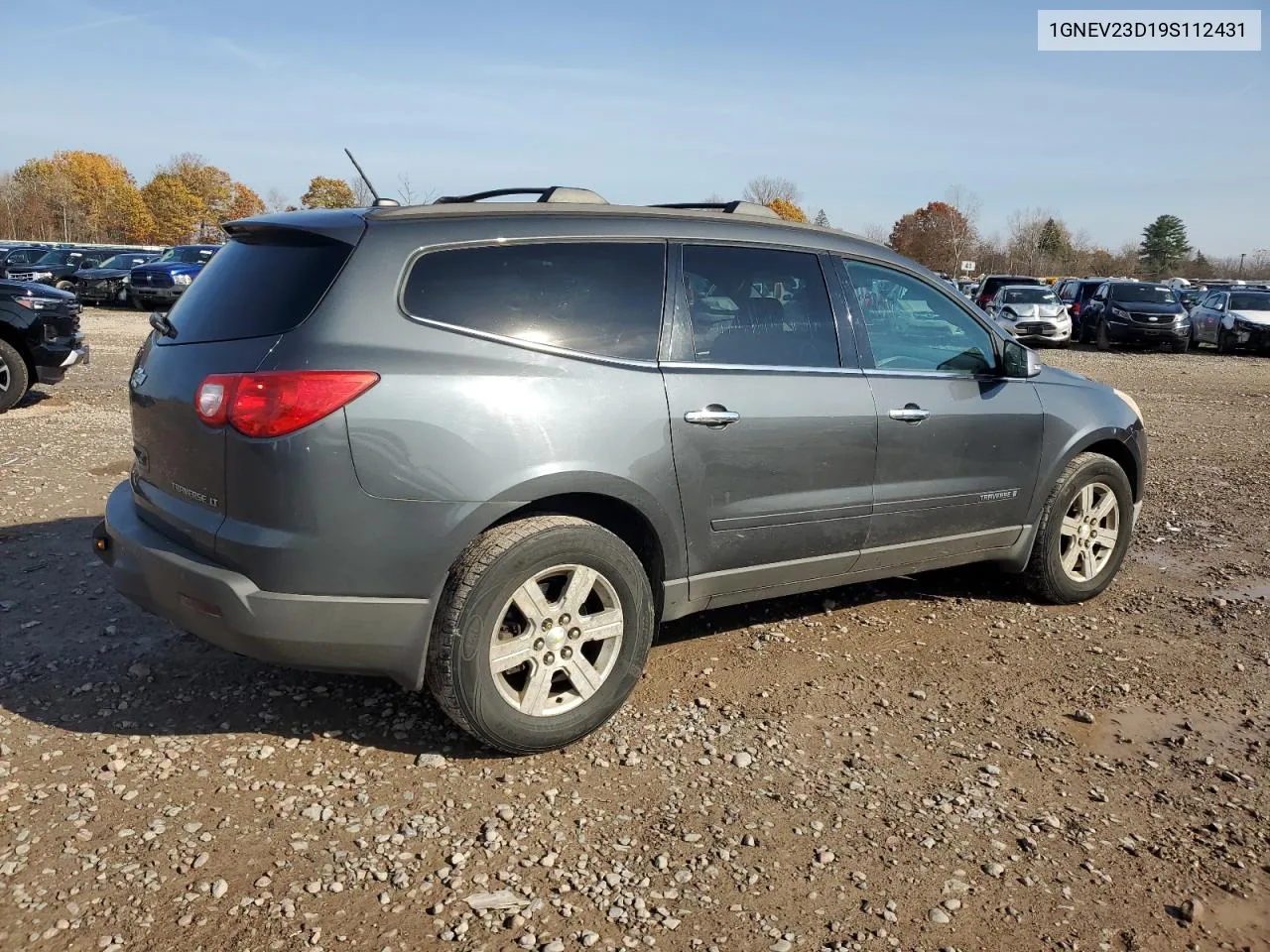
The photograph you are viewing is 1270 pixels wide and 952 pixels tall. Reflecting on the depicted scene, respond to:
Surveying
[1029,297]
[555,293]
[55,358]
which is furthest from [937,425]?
[1029,297]

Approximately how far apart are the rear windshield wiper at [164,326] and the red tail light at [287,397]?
0.67 m

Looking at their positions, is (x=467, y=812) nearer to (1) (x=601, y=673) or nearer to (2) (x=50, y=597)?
(1) (x=601, y=673)

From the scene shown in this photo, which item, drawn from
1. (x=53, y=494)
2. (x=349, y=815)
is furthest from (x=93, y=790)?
(x=53, y=494)

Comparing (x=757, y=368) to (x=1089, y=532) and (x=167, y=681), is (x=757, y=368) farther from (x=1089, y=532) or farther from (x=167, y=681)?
(x=167, y=681)

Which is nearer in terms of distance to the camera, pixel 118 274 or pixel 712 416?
pixel 712 416

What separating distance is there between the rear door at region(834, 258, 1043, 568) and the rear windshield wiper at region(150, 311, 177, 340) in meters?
2.63

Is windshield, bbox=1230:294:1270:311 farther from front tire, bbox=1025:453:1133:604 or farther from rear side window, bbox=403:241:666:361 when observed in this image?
rear side window, bbox=403:241:666:361

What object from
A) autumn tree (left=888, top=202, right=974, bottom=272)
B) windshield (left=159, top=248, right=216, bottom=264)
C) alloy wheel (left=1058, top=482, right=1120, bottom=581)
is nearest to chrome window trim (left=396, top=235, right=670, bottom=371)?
alloy wheel (left=1058, top=482, right=1120, bottom=581)

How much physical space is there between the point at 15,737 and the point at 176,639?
35.6 inches

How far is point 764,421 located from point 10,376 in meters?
8.92

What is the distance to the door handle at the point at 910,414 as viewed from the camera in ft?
14.1

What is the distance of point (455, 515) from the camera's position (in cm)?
320

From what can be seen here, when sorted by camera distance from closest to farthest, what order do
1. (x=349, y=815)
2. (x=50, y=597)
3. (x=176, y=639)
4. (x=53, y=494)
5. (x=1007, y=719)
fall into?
(x=349, y=815) < (x=1007, y=719) < (x=176, y=639) < (x=50, y=597) < (x=53, y=494)

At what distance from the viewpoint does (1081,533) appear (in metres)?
5.16
